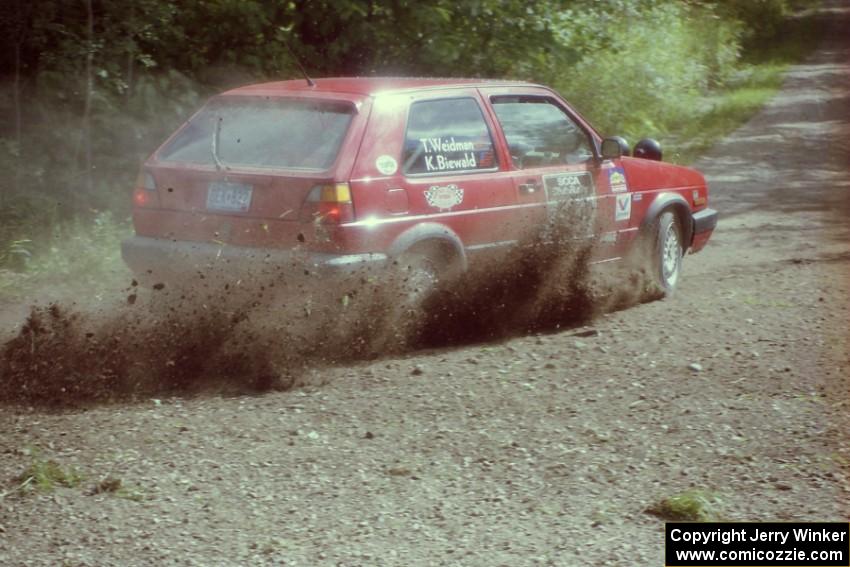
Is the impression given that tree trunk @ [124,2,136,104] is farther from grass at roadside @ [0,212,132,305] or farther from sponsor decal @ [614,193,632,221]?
sponsor decal @ [614,193,632,221]

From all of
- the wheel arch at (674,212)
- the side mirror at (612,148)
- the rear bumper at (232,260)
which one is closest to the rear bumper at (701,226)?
the wheel arch at (674,212)

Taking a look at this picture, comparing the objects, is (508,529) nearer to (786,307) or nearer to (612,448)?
(612,448)

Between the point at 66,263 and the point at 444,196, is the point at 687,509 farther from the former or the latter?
the point at 66,263

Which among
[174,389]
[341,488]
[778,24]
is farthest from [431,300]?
[778,24]

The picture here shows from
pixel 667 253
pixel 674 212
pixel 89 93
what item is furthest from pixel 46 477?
pixel 89 93

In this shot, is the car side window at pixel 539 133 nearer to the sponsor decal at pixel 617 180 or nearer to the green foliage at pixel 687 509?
the sponsor decal at pixel 617 180

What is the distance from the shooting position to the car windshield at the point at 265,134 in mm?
7230

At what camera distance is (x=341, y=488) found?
5.12 meters

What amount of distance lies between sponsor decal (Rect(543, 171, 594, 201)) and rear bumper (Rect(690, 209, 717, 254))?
141cm

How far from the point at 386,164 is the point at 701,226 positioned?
11.2 ft

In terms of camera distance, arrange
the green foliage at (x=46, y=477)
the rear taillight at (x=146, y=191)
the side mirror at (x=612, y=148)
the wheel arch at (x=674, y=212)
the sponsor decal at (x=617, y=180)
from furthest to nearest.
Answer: the wheel arch at (x=674, y=212), the sponsor decal at (x=617, y=180), the side mirror at (x=612, y=148), the rear taillight at (x=146, y=191), the green foliage at (x=46, y=477)

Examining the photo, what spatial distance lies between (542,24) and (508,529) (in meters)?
9.38

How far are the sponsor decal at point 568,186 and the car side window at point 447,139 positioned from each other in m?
0.51

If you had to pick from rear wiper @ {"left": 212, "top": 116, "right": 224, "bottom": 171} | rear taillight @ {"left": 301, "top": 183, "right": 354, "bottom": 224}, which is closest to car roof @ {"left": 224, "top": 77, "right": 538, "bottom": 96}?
rear wiper @ {"left": 212, "top": 116, "right": 224, "bottom": 171}
